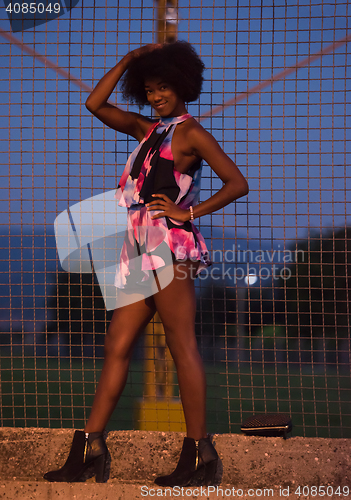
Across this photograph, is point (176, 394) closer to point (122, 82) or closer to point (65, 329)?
point (65, 329)

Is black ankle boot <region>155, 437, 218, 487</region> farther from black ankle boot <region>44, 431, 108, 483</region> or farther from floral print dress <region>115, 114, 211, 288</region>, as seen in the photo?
floral print dress <region>115, 114, 211, 288</region>

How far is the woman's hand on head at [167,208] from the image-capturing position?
1.90 m

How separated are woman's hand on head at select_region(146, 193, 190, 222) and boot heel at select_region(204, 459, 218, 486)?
111 cm

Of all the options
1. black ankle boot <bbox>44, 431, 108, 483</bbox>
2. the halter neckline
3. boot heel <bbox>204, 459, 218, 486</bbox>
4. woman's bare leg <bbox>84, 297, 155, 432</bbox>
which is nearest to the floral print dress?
the halter neckline

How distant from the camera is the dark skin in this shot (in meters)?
1.90

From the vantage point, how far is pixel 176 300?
75.9 inches

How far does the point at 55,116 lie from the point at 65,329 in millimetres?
1295

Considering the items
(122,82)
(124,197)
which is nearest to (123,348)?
(124,197)

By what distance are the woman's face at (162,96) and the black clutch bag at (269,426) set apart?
165 centimetres

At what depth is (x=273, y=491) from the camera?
6.54 feet

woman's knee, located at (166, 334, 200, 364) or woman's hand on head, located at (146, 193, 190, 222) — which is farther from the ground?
woman's hand on head, located at (146, 193, 190, 222)

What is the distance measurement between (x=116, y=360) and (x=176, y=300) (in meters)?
0.42

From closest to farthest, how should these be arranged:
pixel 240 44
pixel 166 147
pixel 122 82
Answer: pixel 166 147, pixel 122 82, pixel 240 44

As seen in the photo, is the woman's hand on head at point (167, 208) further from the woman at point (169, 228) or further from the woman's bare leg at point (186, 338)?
the woman's bare leg at point (186, 338)
